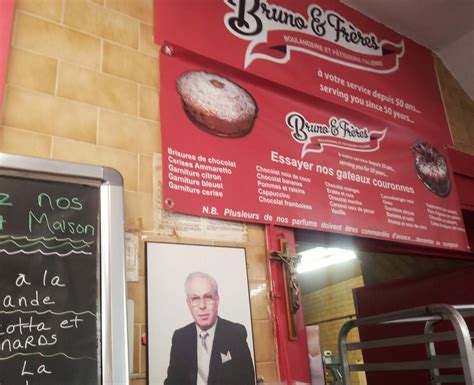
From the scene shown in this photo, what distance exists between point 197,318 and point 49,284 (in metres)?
0.70

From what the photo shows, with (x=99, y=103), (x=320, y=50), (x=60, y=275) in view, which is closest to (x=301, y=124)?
(x=320, y=50)

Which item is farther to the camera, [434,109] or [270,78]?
[434,109]

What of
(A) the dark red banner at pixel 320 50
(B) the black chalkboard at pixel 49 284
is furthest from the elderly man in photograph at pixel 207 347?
(A) the dark red banner at pixel 320 50

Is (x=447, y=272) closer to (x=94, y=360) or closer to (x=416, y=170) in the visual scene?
(x=416, y=170)

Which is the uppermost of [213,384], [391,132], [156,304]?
[391,132]

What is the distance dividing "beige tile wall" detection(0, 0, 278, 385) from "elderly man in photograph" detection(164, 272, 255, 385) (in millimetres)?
110

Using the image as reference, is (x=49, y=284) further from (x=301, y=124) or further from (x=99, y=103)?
(x=301, y=124)

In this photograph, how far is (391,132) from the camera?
3.14 metres

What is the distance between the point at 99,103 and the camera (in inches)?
76.4

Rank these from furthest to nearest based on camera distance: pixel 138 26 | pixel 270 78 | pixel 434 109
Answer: pixel 434 109 < pixel 270 78 < pixel 138 26

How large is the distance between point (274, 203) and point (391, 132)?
1401 millimetres

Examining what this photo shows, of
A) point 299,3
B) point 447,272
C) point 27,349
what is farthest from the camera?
point 447,272

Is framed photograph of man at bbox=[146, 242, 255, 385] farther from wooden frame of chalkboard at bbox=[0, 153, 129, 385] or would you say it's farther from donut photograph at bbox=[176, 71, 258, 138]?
donut photograph at bbox=[176, 71, 258, 138]

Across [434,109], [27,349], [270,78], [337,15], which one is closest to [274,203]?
[270,78]
